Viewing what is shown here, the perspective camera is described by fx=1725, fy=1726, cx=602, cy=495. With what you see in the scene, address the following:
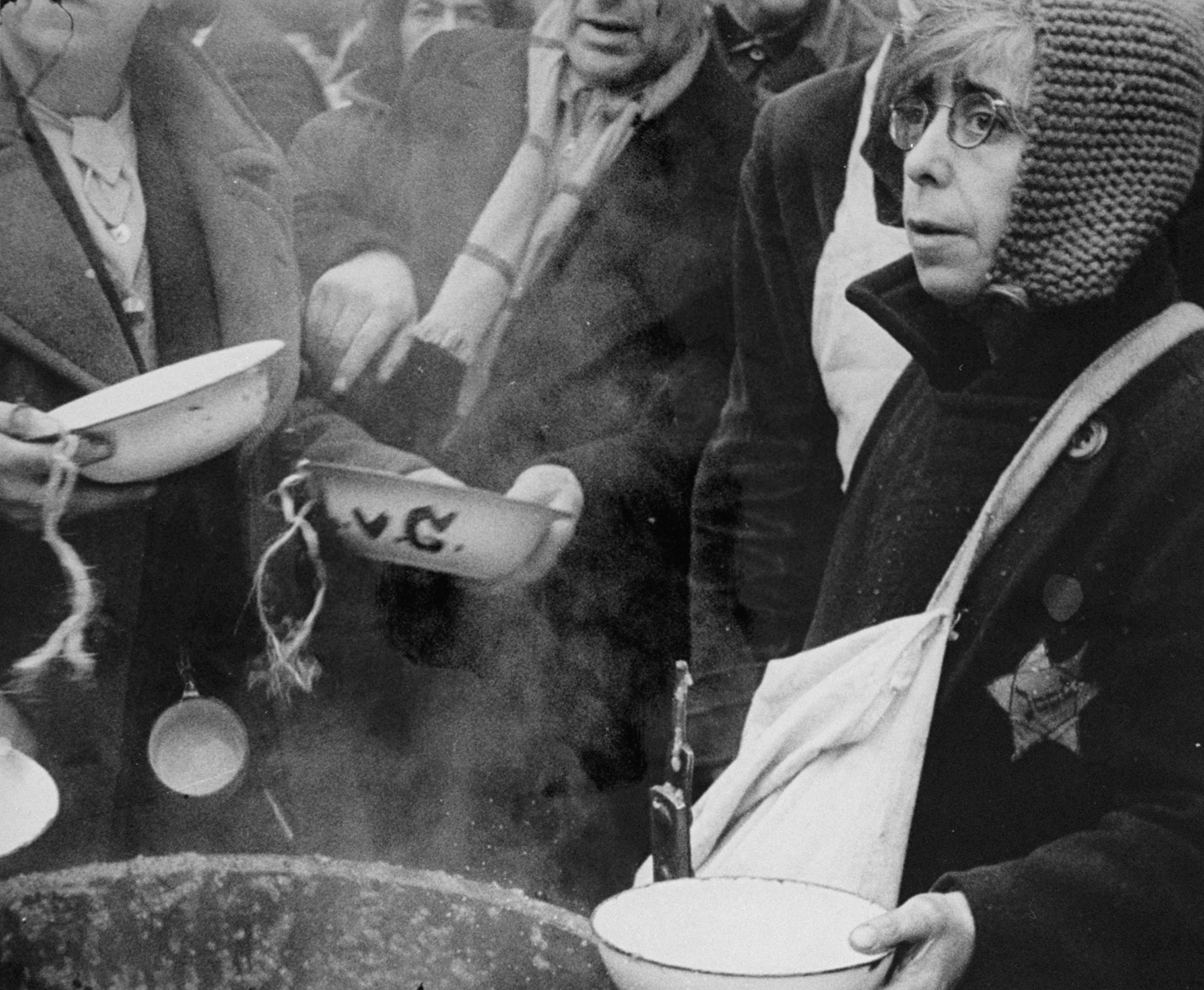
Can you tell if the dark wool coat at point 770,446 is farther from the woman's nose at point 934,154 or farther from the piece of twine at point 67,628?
the piece of twine at point 67,628

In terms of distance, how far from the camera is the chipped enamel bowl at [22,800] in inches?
137

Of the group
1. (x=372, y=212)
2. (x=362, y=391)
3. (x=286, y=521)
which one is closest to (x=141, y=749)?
(x=286, y=521)

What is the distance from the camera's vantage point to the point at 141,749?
359 cm

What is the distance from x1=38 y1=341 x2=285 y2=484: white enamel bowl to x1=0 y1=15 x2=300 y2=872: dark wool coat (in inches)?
1.6

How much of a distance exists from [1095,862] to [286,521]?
5.66ft

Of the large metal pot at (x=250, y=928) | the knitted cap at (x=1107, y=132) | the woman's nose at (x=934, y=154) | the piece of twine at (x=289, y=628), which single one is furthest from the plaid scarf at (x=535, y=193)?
the large metal pot at (x=250, y=928)

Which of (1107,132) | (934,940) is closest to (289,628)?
(934,940)

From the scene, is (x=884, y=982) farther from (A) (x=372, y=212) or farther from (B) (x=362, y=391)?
(A) (x=372, y=212)

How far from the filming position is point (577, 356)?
3580 millimetres

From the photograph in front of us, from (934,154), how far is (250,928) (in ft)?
6.73

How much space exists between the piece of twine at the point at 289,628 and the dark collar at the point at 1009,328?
1231mm

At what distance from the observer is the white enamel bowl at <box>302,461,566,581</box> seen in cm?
354

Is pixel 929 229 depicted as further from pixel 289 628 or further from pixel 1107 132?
pixel 289 628

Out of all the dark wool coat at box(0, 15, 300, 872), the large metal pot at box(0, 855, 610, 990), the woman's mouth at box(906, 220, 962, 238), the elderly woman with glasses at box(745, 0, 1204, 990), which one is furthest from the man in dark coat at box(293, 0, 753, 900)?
the elderly woman with glasses at box(745, 0, 1204, 990)
